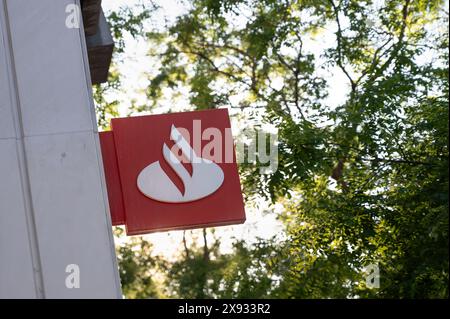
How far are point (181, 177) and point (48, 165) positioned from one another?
61.3 inches

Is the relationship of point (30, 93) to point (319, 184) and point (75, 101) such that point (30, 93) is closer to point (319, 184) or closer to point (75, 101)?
point (75, 101)

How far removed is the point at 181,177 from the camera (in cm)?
797

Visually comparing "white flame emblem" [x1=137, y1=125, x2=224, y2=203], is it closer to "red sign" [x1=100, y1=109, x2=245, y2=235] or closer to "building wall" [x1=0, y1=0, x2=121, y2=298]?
"red sign" [x1=100, y1=109, x2=245, y2=235]

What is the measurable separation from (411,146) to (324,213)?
151cm

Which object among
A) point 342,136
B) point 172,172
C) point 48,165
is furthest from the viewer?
point 342,136

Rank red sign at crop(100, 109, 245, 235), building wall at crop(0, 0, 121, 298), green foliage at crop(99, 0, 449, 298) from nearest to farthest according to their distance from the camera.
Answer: building wall at crop(0, 0, 121, 298), red sign at crop(100, 109, 245, 235), green foliage at crop(99, 0, 449, 298)

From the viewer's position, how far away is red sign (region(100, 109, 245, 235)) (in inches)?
307

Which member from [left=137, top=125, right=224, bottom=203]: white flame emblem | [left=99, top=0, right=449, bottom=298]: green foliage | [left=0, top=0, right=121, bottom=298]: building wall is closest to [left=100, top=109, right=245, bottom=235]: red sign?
[left=137, top=125, right=224, bottom=203]: white flame emblem

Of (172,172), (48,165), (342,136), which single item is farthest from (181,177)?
(342,136)

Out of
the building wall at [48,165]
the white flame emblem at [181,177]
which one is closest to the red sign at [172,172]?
the white flame emblem at [181,177]

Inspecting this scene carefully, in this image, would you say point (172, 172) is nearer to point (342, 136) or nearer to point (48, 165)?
point (48, 165)

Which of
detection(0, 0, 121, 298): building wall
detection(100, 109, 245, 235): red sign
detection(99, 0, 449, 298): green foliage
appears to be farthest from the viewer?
detection(99, 0, 449, 298): green foliage
